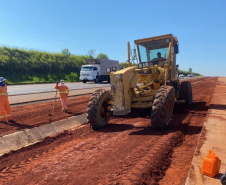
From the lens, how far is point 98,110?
6898 millimetres

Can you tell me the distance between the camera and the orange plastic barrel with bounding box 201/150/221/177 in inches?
134

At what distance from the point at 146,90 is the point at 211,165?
490 cm

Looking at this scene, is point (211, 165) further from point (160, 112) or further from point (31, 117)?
point (31, 117)

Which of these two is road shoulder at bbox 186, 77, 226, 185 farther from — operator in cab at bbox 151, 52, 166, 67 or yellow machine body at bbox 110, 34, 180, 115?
operator in cab at bbox 151, 52, 166, 67

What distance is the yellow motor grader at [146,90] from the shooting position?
21.4ft

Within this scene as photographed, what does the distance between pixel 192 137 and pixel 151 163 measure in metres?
2.14

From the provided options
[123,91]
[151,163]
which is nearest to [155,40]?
[123,91]

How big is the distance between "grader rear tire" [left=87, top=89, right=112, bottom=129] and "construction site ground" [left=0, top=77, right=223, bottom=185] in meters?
0.24

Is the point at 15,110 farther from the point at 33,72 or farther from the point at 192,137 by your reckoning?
the point at 33,72

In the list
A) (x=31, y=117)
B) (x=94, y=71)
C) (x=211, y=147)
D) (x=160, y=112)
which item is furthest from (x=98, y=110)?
(x=94, y=71)

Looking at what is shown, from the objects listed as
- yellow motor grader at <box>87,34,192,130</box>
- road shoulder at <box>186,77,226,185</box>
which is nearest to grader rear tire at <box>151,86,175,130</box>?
yellow motor grader at <box>87,34,192,130</box>

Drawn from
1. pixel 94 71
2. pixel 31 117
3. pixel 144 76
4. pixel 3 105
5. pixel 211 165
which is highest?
pixel 94 71

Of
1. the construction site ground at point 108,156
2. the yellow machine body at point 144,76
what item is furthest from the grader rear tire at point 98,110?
the yellow machine body at point 144,76

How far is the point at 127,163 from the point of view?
167 inches
